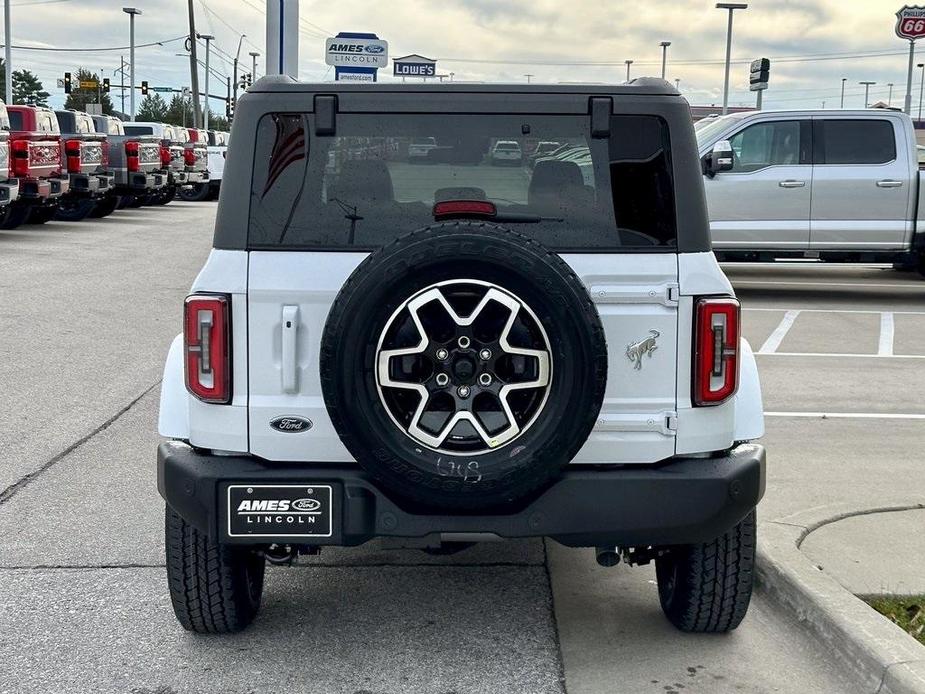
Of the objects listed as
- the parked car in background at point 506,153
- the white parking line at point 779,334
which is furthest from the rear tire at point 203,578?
the white parking line at point 779,334

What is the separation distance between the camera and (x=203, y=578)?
4.16 metres

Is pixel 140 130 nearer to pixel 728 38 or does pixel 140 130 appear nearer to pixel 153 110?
pixel 728 38

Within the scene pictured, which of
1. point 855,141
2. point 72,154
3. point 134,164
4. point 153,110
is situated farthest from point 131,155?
point 153,110

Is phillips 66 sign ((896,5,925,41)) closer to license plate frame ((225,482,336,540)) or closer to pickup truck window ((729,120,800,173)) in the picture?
pickup truck window ((729,120,800,173))

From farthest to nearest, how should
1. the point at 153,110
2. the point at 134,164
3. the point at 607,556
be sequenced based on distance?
the point at 153,110 < the point at 134,164 < the point at 607,556

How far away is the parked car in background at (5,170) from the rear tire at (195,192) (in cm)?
1718

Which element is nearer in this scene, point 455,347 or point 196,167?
point 455,347

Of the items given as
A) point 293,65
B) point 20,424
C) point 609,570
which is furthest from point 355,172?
point 293,65

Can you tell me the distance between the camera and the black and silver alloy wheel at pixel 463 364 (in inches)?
140

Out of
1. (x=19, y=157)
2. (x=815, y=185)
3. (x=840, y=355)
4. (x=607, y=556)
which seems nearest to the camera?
(x=607, y=556)

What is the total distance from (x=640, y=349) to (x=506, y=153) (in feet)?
2.44

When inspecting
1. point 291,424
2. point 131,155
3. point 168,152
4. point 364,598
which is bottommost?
point 364,598

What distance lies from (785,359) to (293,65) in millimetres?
6545

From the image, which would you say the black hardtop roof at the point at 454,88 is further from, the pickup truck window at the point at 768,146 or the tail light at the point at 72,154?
the tail light at the point at 72,154
